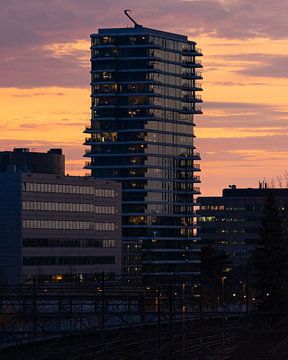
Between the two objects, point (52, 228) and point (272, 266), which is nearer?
point (272, 266)

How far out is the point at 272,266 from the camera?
111 meters

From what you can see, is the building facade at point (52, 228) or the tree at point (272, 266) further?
the building facade at point (52, 228)

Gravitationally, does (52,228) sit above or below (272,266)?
above

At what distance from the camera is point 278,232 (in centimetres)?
11388

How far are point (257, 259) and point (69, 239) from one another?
77.0m

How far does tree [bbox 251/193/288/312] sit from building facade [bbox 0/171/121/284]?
59737mm

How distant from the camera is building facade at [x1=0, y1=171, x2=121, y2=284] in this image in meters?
178

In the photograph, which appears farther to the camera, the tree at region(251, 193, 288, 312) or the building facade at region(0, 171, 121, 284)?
the building facade at region(0, 171, 121, 284)

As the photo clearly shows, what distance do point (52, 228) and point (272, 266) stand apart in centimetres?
7524

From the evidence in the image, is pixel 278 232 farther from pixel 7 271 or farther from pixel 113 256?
pixel 113 256

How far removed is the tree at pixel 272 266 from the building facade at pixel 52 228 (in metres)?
59.7

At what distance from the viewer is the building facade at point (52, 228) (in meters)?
178

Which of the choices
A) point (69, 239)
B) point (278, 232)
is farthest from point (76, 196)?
point (278, 232)

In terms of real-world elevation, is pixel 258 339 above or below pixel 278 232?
below
